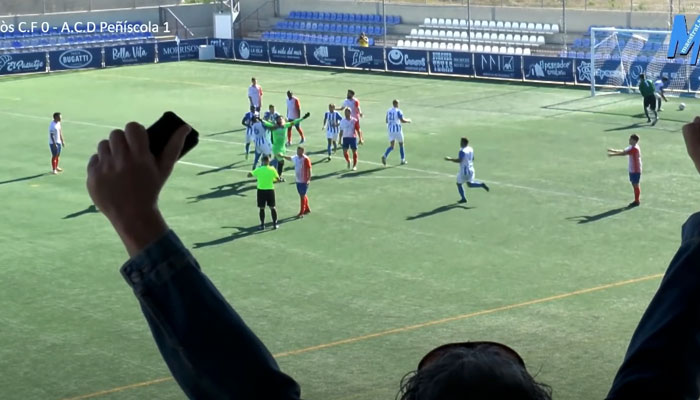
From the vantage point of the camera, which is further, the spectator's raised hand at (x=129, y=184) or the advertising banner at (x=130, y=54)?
the advertising banner at (x=130, y=54)

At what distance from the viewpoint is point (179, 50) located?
63438 millimetres

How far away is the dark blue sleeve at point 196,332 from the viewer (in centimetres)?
216

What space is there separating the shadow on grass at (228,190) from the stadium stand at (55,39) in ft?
110

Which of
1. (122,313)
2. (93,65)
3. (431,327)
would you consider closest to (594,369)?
(431,327)

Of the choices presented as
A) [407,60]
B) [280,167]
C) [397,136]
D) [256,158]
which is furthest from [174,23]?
[280,167]

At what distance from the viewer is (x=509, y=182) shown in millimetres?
30688

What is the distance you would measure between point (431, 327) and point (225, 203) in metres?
11.2

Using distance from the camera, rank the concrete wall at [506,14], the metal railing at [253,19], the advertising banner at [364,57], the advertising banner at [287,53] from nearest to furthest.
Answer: the concrete wall at [506,14], the advertising banner at [364,57], the advertising banner at [287,53], the metal railing at [253,19]

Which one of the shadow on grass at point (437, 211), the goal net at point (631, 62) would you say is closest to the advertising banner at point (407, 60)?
the goal net at point (631, 62)

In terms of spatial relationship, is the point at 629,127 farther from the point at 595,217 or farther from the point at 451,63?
the point at 451,63

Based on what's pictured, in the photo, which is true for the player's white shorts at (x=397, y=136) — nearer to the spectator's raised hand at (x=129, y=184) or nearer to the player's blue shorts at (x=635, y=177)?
the player's blue shorts at (x=635, y=177)

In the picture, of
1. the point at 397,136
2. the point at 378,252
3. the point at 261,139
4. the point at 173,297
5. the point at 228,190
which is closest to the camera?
the point at 173,297

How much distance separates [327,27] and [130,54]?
11.2 meters

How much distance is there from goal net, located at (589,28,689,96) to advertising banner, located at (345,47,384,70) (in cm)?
1112
